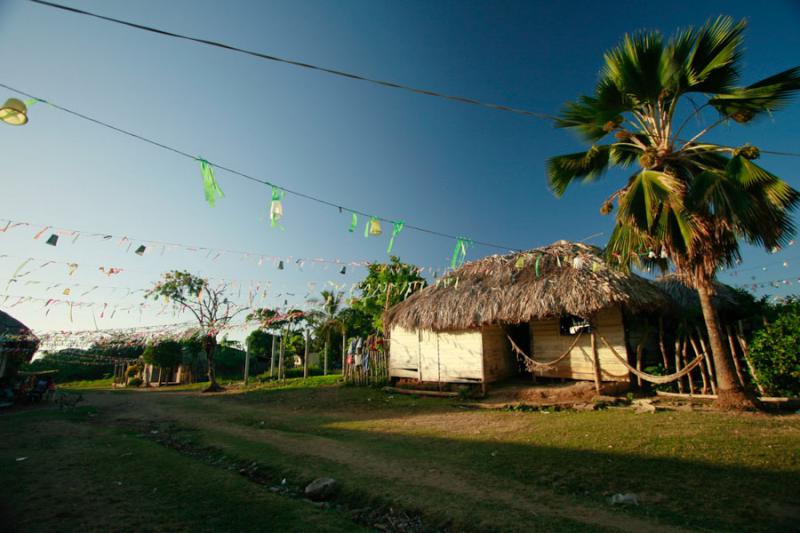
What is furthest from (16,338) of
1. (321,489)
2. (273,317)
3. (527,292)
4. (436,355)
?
(527,292)

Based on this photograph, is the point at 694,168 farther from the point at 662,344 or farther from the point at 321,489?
the point at 321,489

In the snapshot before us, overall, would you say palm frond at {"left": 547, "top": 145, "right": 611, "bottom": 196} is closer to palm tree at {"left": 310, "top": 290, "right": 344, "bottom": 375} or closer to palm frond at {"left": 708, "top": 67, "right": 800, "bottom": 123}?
palm frond at {"left": 708, "top": 67, "right": 800, "bottom": 123}

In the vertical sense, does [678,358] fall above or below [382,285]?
below

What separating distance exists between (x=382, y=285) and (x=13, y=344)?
1485 centimetres

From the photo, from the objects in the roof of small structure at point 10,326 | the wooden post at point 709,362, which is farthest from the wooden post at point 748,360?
the roof of small structure at point 10,326

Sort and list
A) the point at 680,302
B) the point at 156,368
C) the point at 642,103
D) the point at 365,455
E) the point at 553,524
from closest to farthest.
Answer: the point at 553,524 → the point at 365,455 → the point at 642,103 → the point at 680,302 → the point at 156,368

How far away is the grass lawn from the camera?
3.12 metres

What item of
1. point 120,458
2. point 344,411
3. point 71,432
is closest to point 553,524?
point 120,458

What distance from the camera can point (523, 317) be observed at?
9820mm

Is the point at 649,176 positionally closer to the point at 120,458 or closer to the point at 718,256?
the point at 718,256

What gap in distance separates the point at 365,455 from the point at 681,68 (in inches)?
343

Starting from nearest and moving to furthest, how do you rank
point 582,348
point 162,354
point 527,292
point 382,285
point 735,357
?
point 735,357, point 582,348, point 527,292, point 382,285, point 162,354

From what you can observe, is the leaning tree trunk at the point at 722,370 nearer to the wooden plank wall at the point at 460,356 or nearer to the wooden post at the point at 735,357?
the wooden post at the point at 735,357

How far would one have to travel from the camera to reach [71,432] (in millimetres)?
7355
